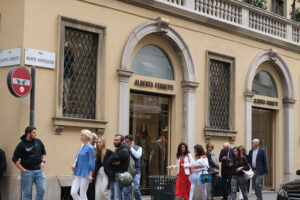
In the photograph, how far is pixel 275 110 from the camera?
69.9 feet

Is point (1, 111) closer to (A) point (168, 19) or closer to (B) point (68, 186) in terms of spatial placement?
(B) point (68, 186)

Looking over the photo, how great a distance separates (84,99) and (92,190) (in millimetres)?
2575

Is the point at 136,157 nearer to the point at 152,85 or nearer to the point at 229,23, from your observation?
the point at 152,85

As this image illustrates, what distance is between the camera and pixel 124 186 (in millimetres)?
11828

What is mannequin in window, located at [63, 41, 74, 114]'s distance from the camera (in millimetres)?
13719

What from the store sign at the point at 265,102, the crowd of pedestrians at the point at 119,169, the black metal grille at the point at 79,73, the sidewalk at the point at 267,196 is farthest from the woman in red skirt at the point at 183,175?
the store sign at the point at 265,102

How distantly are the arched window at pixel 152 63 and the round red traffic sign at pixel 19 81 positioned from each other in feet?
17.3

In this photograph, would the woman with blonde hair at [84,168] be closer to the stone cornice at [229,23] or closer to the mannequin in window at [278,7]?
the stone cornice at [229,23]

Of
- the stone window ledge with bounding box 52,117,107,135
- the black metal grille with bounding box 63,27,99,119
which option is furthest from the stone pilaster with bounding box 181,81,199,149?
the black metal grille with bounding box 63,27,99,119

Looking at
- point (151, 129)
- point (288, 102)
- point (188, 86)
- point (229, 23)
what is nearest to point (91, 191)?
point (151, 129)

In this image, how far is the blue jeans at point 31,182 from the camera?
11391 millimetres

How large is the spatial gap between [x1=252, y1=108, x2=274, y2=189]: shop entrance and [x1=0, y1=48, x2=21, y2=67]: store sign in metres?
10.4

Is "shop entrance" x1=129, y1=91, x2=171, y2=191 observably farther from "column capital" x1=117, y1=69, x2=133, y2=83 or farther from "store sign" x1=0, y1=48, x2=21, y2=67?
"store sign" x1=0, y1=48, x2=21, y2=67

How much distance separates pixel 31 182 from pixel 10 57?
3.22 metres
